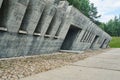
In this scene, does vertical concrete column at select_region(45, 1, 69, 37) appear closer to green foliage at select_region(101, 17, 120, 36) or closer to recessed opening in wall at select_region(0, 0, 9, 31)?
recessed opening in wall at select_region(0, 0, 9, 31)

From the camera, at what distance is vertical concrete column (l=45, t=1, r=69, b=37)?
1638 centimetres

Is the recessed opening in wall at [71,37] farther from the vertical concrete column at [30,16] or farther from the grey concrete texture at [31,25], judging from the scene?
the vertical concrete column at [30,16]

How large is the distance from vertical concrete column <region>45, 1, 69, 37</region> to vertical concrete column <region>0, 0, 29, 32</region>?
17.9 feet

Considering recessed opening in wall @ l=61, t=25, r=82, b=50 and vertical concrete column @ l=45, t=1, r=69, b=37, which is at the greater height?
vertical concrete column @ l=45, t=1, r=69, b=37

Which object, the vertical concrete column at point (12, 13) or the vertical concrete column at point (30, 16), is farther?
the vertical concrete column at point (30, 16)

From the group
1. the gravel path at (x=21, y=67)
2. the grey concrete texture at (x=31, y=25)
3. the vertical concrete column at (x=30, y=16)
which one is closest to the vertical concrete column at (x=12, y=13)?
the grey concrete texture at (x=31, y=25)

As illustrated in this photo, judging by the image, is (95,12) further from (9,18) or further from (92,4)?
(9,18)

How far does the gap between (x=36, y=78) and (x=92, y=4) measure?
9144cm

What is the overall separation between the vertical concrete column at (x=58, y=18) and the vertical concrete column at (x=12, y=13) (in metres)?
5.47

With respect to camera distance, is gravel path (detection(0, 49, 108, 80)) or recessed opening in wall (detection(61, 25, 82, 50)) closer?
gravel path (detection(0, 49, 108, 80))

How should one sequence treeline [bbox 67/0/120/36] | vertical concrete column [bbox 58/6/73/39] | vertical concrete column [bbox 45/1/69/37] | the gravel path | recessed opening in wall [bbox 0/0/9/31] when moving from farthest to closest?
treeline [bbox 67/0/120/36] < vertical concrete column [bbox 58/6/73/39] < vertical concrete column [bbox 45/1/69/37] < recessed opening in wall [bbox 0/0/9/31] < the gravel path

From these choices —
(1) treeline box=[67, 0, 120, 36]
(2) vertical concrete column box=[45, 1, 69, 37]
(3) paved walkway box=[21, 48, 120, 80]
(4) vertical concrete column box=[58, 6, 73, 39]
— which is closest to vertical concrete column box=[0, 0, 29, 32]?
(3) paved walkway box=[21, 48, 120, 80]

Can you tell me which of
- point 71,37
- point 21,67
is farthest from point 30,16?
point 71,37

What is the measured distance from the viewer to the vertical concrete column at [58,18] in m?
16.4
